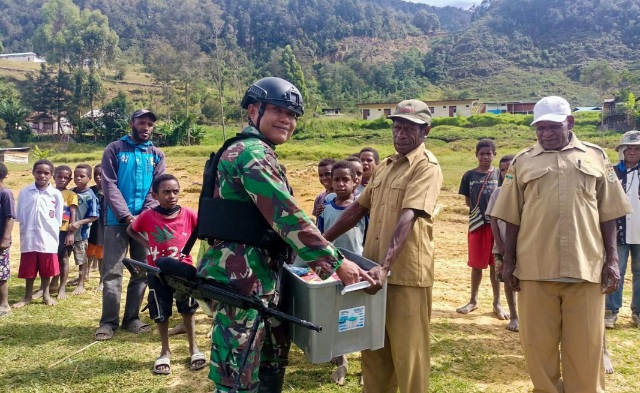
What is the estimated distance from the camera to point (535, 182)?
3203 millimetres

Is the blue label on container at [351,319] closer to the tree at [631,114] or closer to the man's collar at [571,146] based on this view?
the man's collar at [571,146]

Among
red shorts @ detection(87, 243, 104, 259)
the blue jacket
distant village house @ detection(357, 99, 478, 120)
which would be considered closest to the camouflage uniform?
the blue jacket

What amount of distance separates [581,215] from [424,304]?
1104 mm

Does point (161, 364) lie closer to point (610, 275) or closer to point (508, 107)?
point (610, 275)

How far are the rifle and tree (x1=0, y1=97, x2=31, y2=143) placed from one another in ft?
157

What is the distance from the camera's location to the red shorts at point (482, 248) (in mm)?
5379

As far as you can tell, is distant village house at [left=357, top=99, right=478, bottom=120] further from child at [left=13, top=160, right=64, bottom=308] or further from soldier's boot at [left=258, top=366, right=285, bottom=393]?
soldier's boot at [left=258, top=366, right=285, bottom=393]

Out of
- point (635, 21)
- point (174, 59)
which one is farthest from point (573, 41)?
point (174, 59)

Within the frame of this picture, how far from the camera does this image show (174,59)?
61.5 meters

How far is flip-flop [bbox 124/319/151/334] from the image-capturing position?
15.9ft

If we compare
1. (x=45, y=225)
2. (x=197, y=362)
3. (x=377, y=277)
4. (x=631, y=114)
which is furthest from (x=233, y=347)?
(x=631, y=114)

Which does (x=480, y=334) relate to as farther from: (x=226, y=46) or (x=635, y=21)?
(x=635, y=21)

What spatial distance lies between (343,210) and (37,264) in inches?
147

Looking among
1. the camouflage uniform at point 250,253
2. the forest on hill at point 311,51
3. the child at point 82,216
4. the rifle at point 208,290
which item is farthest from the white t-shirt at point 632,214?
the forest on hill at point 311,51
